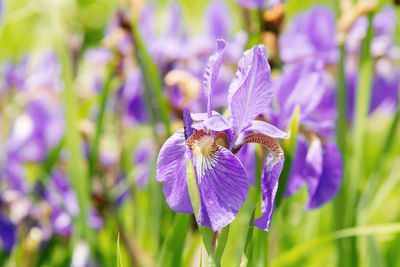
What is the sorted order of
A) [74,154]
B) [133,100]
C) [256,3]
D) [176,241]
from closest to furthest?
[176,241], [74,154], [256,3], [133,100]

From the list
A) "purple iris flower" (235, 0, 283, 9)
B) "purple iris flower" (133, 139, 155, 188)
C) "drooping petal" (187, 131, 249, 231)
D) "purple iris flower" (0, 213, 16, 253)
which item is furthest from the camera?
"purple iris flower" (133, 139, 155, 188)

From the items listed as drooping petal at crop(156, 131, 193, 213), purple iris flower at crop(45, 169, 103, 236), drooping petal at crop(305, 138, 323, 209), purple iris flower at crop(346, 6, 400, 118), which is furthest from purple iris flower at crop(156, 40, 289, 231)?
purple iris flower at crop(346, 6, 400, 118)

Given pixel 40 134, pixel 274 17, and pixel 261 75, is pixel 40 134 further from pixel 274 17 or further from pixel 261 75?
pixel 261 75

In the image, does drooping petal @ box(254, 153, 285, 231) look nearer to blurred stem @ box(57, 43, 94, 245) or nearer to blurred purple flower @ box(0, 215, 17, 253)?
blurred stem @ box(57, 43, 94, 245)

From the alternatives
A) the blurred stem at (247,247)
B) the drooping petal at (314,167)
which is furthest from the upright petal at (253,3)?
the blurred stem at (247,247)

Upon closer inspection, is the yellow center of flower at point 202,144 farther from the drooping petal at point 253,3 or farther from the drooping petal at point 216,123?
the drooping petal at point 253,3

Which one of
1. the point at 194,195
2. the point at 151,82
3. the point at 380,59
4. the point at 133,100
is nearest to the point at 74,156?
the point at 151,82

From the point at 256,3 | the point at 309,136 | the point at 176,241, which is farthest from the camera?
the point at 256,3

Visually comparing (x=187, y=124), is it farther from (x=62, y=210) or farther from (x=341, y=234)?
(x=62, y=210)
